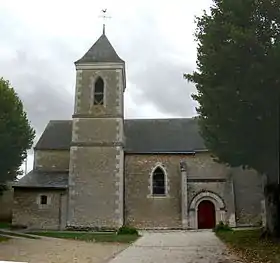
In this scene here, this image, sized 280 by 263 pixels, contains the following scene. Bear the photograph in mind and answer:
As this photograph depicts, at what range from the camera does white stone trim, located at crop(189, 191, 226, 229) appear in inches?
1056

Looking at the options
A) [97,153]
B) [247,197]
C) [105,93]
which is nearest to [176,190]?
[247,197]

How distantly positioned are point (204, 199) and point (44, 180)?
10688 millimetres

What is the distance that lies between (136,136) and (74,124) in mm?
4945

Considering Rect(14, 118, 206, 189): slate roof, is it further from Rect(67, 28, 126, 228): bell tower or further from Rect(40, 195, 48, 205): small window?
Rect(67, 28, 126, 228): bell tower

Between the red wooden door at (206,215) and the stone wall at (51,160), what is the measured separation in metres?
9.86

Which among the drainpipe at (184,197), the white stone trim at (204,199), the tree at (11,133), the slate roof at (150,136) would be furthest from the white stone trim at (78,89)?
the white stone trim at (204,199)

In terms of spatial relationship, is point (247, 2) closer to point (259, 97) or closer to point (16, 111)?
point (259, 97)

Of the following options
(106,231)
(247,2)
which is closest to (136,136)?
(106,231)

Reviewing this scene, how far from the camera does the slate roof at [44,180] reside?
26.0 meters

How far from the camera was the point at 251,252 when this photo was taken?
39.5 ft

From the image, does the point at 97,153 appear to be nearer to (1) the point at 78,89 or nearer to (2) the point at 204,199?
(1) the point at 78,89

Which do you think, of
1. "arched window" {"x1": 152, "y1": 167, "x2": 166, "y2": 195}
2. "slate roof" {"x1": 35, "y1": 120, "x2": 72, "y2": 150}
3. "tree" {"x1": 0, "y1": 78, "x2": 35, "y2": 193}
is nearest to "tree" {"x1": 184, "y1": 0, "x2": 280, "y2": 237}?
"tree" {"x1": 0, "y1": 78, "x2": 35, "y2": 193}

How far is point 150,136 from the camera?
30.1 meters

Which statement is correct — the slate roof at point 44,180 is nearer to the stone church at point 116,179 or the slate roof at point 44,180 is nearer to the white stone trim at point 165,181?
the stone church at point 116,179
